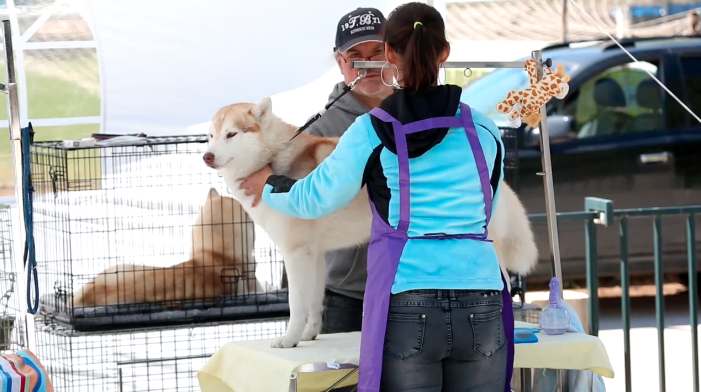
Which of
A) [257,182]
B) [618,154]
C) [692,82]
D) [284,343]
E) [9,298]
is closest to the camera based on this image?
[284,343]

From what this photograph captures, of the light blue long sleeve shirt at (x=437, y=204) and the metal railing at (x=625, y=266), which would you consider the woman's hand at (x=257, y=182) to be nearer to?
the light blue long sleeve shirt at (x=437, y=204)

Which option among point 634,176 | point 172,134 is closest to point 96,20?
point 172,134

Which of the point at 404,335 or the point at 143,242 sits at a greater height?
the point at 143,242

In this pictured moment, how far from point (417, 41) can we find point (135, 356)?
3376 millimetres

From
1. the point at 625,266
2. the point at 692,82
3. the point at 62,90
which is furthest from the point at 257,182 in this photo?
the point at 692,82

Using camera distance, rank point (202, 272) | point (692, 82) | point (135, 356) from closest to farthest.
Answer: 1. point (202, 272)
2. point (135, 356)
3. point (692, 82)

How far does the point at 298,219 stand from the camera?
104 inches

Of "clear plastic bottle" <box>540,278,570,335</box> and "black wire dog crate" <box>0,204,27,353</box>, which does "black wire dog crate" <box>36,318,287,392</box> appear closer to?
"black wire dog crate" <box>0,204,27,353</box>

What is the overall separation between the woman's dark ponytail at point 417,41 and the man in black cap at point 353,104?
80 cm

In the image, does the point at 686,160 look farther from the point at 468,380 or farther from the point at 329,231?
the point at 468,380

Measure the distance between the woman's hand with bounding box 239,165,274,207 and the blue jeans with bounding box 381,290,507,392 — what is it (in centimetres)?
73

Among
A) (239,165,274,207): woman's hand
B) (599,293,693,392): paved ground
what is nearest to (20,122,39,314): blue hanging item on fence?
(239,165,274,207): woman's hand

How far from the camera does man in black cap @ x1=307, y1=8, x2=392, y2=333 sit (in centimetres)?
293

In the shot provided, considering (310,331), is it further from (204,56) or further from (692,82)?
(692,82)
